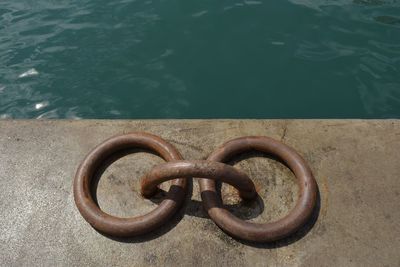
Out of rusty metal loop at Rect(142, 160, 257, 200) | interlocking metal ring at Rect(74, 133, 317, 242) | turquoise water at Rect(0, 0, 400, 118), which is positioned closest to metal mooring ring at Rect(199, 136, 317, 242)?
interlocking metal ring at Rect(74, 133, 317, 242)

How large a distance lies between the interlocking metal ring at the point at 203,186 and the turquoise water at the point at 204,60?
7.41ft

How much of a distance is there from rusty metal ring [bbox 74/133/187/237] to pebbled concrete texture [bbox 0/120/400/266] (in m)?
0.12

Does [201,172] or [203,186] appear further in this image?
[203,186]

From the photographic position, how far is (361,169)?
336cm

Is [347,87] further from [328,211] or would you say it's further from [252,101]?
[328,211]

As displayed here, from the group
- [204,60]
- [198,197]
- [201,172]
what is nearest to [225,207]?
[198,197]

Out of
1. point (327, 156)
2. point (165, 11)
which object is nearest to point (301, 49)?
point (165, 11)

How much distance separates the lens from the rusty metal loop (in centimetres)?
279

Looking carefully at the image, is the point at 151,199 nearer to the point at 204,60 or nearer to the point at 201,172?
the point at 201,172

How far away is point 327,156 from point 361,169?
0.97ft

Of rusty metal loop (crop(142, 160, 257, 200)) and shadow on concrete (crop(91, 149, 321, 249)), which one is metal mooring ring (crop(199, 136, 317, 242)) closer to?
shadow on concrete (crop(91, 149, 321, 249))

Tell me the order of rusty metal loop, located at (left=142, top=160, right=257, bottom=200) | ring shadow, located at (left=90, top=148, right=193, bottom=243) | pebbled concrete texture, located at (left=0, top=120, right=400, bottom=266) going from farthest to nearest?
ring shadow, located at (left=90, top=148, right=193, bottom=243) < pebbled concrete texture, located at (left=0, top=120, right=400, bottom=266) < rusty metal loop, located at (left=142, top=160, right=257, bottom=200)

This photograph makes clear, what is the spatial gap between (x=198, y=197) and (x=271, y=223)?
2.14 ft

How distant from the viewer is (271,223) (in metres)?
2.90
